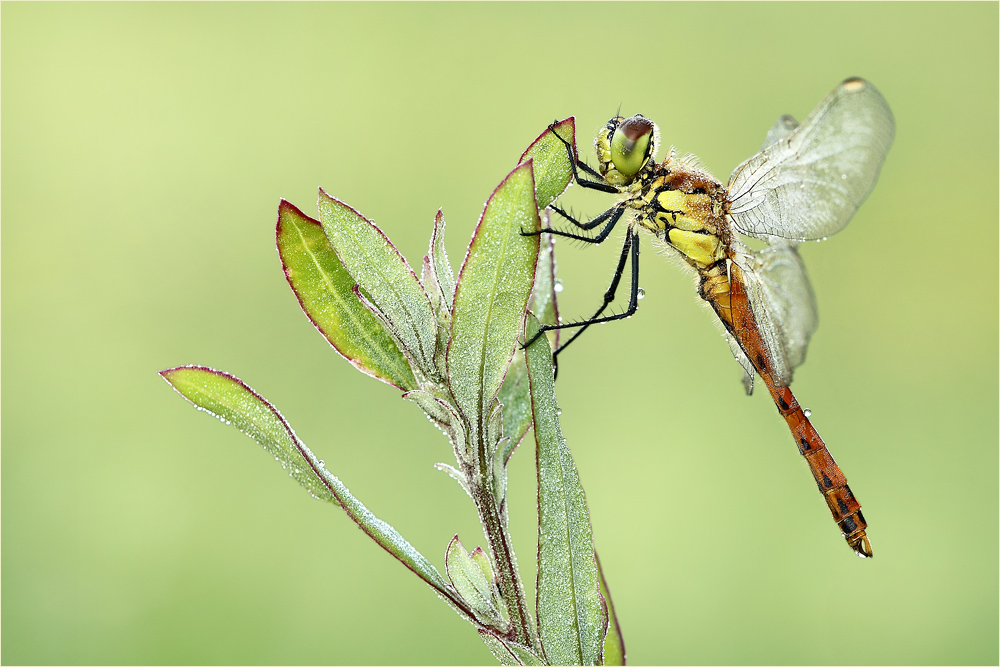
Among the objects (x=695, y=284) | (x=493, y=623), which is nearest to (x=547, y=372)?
(x=493, y=623)

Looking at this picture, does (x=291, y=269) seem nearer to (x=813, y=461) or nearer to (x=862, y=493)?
(x=813, y=461)

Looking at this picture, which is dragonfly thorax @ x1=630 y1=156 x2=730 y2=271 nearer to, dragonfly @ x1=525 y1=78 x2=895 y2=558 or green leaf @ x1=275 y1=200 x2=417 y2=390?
dragonfly @ x1=525 y1=78 x2=895 y2=558

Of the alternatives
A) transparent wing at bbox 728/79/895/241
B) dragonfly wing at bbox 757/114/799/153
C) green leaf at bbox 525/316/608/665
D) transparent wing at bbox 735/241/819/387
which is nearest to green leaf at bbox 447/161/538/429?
green leaf at bbox 525/316/608/665

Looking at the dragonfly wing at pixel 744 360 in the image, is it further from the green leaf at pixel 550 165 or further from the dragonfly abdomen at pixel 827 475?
the green leaf at pixel 550 165

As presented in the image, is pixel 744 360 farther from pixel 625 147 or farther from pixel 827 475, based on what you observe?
pixel 625 147

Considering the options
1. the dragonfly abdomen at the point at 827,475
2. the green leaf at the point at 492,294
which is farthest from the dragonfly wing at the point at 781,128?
the green leaf at the point at 492,294

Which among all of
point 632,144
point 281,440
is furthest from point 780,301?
point 281,440
